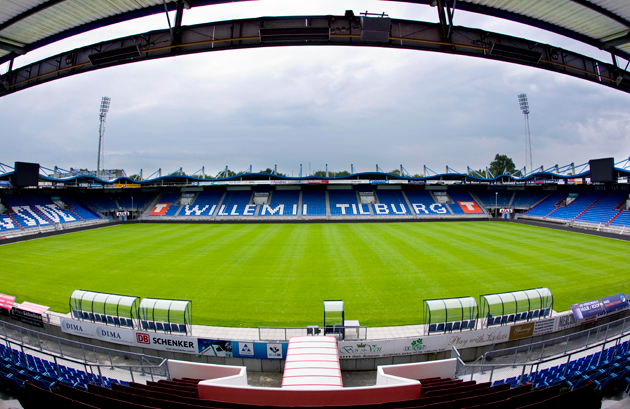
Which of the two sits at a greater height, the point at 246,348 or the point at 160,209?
the point at 160,209

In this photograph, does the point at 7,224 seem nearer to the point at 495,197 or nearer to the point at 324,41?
the point at 324,41

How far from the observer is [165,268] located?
60.5ft

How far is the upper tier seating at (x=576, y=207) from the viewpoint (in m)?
38.9

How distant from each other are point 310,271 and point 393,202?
3493 centimetres

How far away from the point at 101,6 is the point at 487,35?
9551mm

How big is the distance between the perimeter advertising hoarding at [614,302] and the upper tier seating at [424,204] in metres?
34.6

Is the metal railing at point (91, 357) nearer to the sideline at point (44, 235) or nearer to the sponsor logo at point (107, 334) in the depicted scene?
the sponsor logo at point (107, 334)

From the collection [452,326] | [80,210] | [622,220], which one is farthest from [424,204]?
[80,210]

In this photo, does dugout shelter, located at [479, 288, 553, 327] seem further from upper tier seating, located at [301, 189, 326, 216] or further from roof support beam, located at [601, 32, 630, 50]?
upper tier seating, located at [301, 189, 326, 216]

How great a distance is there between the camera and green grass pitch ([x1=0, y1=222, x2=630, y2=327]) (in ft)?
42.5

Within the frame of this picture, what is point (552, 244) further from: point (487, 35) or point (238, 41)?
point (238, 41)

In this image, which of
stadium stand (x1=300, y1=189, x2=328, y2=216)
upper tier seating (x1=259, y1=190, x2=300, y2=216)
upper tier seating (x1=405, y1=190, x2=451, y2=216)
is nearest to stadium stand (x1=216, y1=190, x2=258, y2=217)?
upper tier seating (x1=259, y1=190, x2=300, y2=216)

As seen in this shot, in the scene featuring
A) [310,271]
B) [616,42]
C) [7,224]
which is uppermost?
[616,42]

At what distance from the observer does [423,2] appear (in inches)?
253
